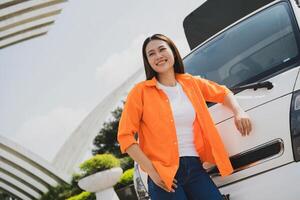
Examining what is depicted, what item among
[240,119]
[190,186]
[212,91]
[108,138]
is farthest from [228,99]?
[108,138]

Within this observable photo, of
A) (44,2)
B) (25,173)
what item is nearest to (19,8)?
(44,2)

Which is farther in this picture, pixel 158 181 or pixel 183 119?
pixel 183 119

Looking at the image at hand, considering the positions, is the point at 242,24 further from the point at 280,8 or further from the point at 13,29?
the point at 13,29

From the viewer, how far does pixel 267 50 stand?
2844mm

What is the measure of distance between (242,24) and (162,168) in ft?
4.91

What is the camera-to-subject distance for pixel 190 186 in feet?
7.34

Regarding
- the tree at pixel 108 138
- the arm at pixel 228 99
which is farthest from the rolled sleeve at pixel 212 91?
the tree at pixel 108 138

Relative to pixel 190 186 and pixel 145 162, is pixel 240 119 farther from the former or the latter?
pixel 145 162

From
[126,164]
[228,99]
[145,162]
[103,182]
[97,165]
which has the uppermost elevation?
[126,164]

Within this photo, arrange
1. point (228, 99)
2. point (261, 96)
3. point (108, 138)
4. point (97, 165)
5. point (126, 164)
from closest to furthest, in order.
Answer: point (261, 96)
point (228, 99)
point (97, 165)
point (126, 164)
point (108, 138)

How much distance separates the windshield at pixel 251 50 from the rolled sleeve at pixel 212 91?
285 millimetres

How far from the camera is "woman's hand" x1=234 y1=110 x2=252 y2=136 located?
230 cm

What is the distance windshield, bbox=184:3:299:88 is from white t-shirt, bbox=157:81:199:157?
0.59 metres

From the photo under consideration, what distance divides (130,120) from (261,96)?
0.75 m
